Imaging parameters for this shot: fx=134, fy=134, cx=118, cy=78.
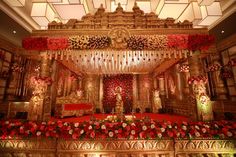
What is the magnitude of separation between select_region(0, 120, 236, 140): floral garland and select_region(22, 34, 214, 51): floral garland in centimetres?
214

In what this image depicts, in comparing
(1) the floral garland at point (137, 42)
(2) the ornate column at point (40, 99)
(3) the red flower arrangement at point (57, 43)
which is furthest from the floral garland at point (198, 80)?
(2) the ornate column at point (40, 99)

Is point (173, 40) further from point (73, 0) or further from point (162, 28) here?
point (73, 0)

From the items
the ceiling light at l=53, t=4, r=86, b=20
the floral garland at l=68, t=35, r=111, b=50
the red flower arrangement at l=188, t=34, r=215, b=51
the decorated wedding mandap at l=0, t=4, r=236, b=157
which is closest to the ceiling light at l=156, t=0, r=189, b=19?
the decorated wedding mandap at l=0, t=4, r=236, b=157

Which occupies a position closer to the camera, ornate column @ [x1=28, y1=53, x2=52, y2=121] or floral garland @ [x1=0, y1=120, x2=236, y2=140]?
floral garland @ [x1=0, y1=120, x2=236, y2=140]

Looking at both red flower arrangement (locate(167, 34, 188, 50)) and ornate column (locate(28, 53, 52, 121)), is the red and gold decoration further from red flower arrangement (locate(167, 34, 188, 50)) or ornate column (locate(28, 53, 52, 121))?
red flower arrangement (locate(167, 34, 188, 50))

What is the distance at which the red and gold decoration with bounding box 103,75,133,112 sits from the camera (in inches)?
440

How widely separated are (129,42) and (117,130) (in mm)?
2439

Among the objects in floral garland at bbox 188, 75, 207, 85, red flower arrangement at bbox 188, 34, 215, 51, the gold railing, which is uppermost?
red flower arrangement at bbox 188, 34, 215, 51

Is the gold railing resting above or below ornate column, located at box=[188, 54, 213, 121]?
below

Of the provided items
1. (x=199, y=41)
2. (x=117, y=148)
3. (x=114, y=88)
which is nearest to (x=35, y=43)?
(x=117, y=148)

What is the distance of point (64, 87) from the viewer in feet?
30.3

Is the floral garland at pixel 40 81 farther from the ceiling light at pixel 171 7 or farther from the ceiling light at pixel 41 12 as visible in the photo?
the ceiling light at pixel 171 7

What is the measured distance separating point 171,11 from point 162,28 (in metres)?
1.40

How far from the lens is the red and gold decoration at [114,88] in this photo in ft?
36.7
